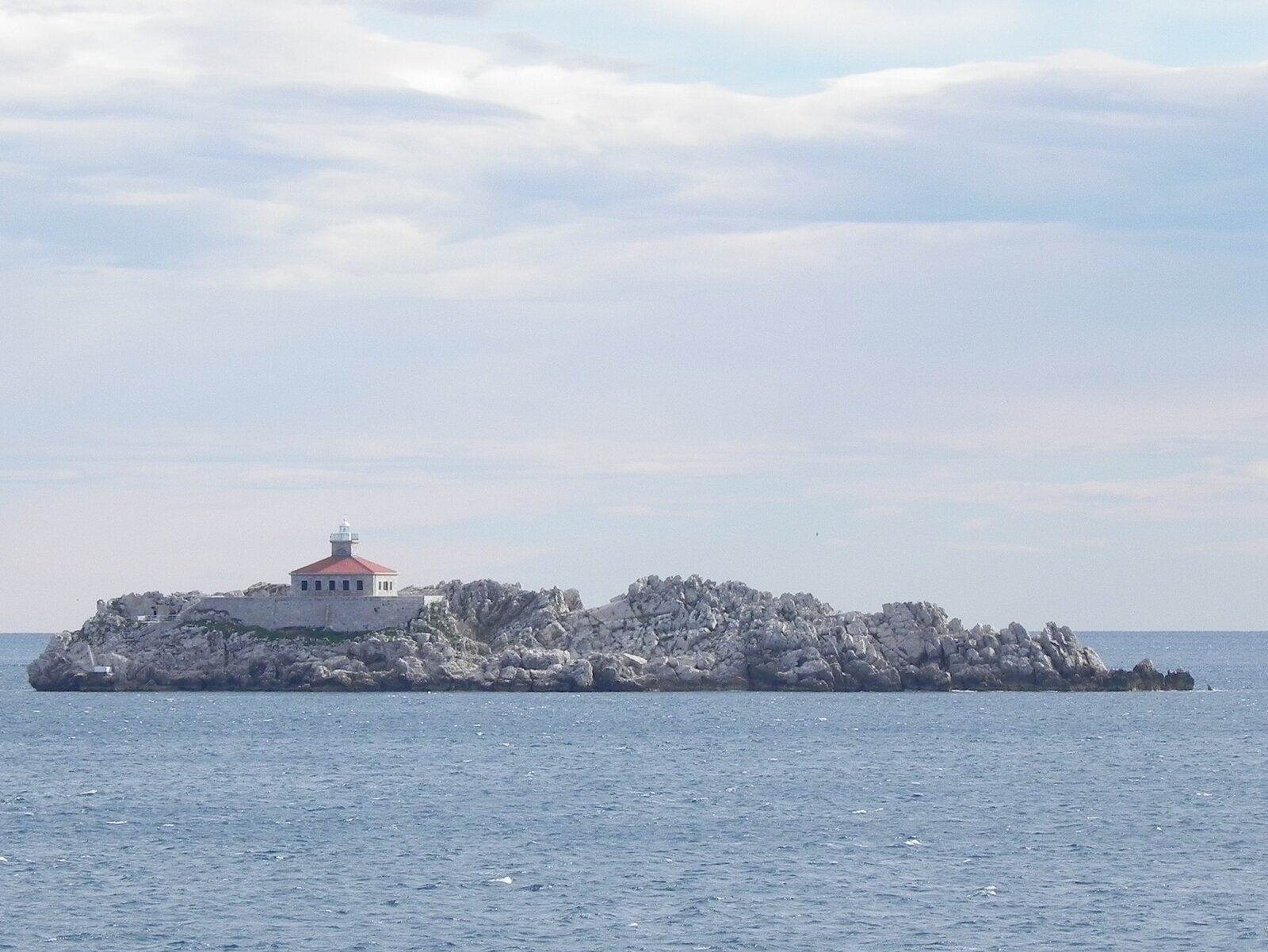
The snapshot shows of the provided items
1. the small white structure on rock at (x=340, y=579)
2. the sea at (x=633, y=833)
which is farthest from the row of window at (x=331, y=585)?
the sea at (x=633, y=833)

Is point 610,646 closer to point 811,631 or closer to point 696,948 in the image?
point 811,631

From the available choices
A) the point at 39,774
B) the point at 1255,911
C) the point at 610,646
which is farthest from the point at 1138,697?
the point at 1255,911

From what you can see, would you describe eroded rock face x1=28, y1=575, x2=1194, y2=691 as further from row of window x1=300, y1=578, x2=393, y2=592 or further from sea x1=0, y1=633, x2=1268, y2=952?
sea x1=0, y1=633, x2=1268, y2=952

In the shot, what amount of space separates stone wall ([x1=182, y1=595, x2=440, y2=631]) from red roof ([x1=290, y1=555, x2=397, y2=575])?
325 centimetres

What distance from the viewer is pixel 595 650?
131 meters

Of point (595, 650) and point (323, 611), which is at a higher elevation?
point (323, 611)

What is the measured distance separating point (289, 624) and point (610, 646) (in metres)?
21.5

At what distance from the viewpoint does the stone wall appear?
131500 millimetres

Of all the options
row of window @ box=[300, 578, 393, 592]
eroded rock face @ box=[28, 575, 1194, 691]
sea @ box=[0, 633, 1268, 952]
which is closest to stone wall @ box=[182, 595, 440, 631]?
eroded rock face @ box=[28, 575, 1194, 691]

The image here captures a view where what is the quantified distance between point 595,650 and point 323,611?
18.3 metres

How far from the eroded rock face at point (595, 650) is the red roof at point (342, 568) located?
3.70 m

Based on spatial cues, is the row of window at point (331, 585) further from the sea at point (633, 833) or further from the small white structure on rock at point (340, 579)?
the sea at point (633, 833)

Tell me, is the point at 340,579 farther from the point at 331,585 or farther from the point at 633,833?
the point at 633,833

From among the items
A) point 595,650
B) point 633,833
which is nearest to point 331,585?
point 595,650
